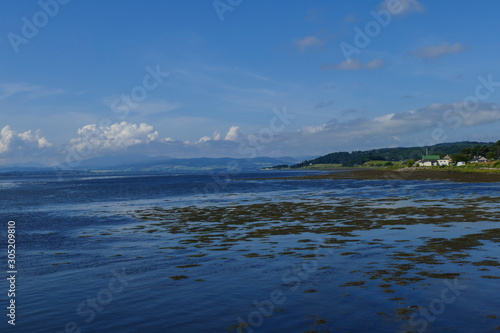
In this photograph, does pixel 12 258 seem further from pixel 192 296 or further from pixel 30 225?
pixel 30 225

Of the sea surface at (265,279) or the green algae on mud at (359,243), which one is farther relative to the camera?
the green algae on mud at (359,243)

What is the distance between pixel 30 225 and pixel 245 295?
34.7 meters

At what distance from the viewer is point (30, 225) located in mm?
41531

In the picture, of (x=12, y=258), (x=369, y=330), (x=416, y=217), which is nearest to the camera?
(x=369, y=330)

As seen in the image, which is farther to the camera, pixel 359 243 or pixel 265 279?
pixel 359 243

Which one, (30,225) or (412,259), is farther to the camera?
(30,225)

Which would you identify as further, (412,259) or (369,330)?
(412,259)

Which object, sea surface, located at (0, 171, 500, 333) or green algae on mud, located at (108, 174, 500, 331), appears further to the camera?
green algae on mud, located at (108, 174, 500, 331)

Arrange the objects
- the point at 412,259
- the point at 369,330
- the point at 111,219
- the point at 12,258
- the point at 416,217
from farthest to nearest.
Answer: the point at 111,219
the point at 416,217
the point at 12,258
the point at 412,259
the point at 369,330

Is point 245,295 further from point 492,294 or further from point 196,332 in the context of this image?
point 492,294

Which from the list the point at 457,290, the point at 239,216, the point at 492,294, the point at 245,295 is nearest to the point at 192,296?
the point at 245,295

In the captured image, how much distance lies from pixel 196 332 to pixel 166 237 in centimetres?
1945

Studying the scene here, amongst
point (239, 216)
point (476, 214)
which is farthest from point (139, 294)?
point (476, 214)

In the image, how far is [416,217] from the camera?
37.4 metres
